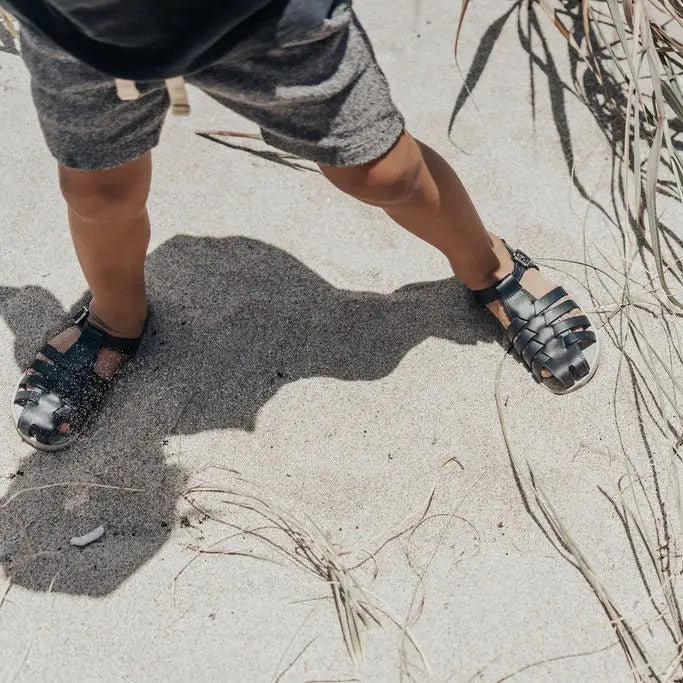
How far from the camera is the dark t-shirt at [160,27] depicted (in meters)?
0.91

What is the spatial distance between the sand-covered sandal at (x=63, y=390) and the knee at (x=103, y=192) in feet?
1.23

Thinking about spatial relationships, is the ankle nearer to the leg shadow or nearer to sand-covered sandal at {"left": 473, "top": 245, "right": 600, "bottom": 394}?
the leg shadow

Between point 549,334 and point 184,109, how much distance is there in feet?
3.01

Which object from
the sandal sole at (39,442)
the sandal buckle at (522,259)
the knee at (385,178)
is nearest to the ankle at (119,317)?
the sandal sole at (39,442)

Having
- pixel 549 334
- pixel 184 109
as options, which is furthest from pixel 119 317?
pixel 549 334

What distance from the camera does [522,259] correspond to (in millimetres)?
1701

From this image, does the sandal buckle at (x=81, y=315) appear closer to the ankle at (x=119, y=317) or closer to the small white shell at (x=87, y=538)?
the ankle at (x=119, y=317)

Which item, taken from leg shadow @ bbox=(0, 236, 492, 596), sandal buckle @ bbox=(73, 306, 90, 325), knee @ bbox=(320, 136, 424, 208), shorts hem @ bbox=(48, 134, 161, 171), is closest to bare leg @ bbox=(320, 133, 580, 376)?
knee @ bbox=(320, 136, 424, 208)

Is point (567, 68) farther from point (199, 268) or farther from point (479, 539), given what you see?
point (479, 539)

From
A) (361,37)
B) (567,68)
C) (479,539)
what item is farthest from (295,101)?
(567,68)

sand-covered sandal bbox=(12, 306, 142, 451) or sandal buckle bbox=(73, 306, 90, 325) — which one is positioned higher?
sandal buckle bbox=(73, 306, 90, 325)

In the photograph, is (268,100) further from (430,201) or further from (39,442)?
(39,442)

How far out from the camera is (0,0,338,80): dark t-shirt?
91cm

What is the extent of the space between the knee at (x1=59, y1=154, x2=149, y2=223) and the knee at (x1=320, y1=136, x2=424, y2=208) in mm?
334
